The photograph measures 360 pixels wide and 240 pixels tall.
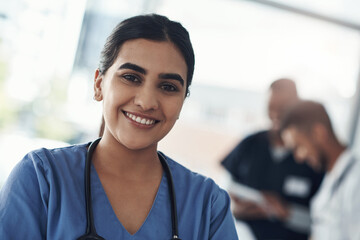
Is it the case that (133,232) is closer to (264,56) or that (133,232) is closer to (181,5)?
(181,5)

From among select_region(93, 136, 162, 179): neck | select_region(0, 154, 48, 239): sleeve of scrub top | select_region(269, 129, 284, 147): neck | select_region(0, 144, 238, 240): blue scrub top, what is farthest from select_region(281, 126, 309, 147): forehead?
select_region(0, 154, 48, 239): sleeve of scrub top

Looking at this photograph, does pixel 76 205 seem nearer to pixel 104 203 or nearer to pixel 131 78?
pixel 104 203

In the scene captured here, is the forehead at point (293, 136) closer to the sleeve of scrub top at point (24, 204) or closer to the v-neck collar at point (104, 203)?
the v-neck collar at point (104, 203)

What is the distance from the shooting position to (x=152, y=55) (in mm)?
810

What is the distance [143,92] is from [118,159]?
182 millimetres

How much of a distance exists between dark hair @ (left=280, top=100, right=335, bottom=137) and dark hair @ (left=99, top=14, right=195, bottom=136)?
1.22 m

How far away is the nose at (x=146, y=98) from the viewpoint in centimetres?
79

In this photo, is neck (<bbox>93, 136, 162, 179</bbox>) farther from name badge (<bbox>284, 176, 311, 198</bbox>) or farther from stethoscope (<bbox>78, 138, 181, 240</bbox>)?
name badge (<bbox>284, 176, 311, 198</bbox>)

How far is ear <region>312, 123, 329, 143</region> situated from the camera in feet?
6.32

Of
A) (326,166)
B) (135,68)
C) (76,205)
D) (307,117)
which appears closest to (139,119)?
(135,68)

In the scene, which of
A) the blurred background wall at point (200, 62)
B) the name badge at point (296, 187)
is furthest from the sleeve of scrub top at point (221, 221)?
the name badge at point (296, 187)

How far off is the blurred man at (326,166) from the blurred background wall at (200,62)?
490 mm

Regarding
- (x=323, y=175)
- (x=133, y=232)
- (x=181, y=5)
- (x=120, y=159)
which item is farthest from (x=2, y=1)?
(x=323, y=175)

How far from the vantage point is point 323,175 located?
84.7 inches
